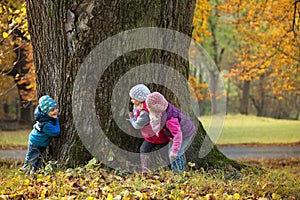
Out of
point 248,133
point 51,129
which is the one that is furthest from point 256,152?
point 51,129

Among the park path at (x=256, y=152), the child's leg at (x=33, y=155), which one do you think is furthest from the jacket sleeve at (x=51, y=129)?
the park path at (x=256, y=152)

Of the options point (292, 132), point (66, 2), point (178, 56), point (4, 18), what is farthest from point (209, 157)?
point (292, 132)

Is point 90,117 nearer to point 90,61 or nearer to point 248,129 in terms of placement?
point 90,61

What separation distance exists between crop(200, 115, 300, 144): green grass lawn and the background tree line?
2103 millimetres

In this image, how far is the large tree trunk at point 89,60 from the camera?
5879 mm

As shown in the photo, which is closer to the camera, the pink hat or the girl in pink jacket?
the pink hat

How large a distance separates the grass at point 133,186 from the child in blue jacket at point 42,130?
42cm

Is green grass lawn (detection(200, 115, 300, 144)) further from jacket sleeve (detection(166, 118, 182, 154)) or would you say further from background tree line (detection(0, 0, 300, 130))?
jacket sleeve (detection(166, 118, 182, 154))

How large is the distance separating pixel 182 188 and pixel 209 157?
180 centimetres

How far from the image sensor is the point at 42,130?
5969 millimetres

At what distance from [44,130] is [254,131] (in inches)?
812

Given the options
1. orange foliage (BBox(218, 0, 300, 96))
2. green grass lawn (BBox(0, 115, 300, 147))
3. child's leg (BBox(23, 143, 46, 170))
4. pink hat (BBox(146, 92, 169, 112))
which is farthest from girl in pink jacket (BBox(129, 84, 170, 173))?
green grass lawn (BBox(0, 115, 300, 147))

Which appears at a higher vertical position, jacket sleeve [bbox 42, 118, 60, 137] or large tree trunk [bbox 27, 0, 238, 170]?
large tree trunk [bbox 27, 0, 238, 170]

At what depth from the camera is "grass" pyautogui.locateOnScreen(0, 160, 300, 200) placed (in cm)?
468
